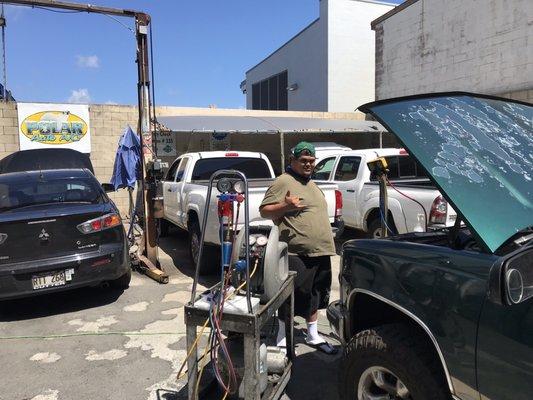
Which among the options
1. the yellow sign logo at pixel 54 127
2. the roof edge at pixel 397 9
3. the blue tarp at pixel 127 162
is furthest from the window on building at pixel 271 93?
the blue tarp at pixel 127 162

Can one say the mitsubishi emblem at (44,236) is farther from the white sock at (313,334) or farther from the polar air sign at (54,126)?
the polar air sign at (54,126)

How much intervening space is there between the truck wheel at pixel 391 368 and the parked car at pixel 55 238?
3474 millimetres

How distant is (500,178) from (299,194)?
1869 millimetres

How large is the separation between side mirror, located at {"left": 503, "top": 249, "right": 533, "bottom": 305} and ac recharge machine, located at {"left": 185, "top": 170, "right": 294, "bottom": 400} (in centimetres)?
138

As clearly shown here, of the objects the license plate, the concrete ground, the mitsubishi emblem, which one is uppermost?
the mitsubishi emblem

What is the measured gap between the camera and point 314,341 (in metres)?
4.27

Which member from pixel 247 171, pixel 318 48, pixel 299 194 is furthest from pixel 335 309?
pixel 318 48

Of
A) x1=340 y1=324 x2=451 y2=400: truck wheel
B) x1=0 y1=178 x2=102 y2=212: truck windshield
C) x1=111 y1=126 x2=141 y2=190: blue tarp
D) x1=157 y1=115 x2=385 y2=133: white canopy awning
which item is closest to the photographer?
x1=340 y1=324 x2=451 y2=400: truck wheel

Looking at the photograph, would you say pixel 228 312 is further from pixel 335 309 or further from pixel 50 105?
pixel 50 105

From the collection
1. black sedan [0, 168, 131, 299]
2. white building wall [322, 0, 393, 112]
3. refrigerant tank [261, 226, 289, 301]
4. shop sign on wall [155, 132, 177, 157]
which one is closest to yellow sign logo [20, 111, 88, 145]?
shop sign on wall [155, 132, 177, 157]

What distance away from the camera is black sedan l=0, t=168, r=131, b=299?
16.3 ft

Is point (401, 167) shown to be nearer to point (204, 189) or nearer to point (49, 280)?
point (204, 189)

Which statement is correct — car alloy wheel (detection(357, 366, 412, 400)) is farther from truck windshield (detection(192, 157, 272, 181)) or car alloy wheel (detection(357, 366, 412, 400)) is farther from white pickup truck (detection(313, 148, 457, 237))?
truck windshield (detection(192, 157, 272, 181))

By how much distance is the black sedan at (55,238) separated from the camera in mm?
4977
